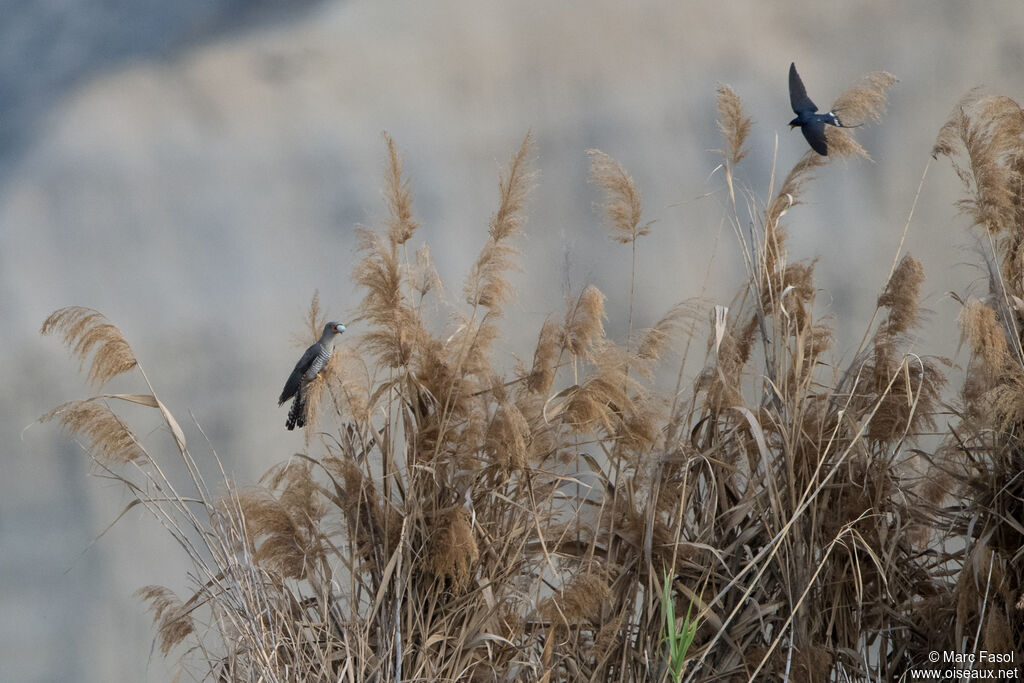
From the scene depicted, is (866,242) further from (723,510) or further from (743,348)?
(723,510)

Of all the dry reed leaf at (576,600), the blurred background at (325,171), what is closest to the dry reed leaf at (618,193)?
the dry reed leaf at (576,600)

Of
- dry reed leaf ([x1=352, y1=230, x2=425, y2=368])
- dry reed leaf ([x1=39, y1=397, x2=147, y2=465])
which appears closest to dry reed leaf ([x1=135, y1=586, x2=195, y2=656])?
dry reed leaf ([x1=39, y1=397, x2=147, y2=465])

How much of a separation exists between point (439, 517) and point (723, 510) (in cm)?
70

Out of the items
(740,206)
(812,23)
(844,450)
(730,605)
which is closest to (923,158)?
(812,23)

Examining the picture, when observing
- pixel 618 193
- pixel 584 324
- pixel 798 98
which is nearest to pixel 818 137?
pixel 798 98

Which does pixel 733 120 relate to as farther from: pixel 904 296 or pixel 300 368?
pixel 300 368

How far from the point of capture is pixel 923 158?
11.8 ft

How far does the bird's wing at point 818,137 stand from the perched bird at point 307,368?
4.02 ft

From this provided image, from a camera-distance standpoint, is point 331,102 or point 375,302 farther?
point 331,102

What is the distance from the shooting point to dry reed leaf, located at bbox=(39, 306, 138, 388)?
2.07 metres

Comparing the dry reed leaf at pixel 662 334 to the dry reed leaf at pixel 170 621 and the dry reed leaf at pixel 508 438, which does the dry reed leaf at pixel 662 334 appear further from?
the dry reed leaf at pixel 170 621

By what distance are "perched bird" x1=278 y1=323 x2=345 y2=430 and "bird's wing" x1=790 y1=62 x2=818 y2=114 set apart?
4.14 feet

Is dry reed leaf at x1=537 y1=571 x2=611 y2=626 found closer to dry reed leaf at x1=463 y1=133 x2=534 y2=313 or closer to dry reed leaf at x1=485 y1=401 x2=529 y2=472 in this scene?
dry reed leaf at x1=485 y1=401 x2=529 y2=472

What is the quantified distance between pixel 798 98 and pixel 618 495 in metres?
1.10
